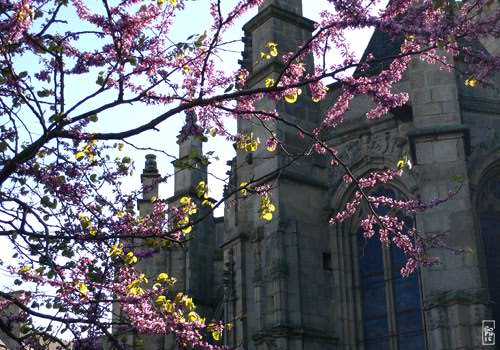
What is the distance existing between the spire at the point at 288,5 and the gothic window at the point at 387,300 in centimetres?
420

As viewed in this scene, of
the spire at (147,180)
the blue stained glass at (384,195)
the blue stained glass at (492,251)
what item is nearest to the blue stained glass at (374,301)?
the blue stained glass at (384,195)

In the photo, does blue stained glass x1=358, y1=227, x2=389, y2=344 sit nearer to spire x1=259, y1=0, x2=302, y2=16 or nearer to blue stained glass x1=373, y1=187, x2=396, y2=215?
blue stained glass x1=373, y1=187, x2=396, y2=215

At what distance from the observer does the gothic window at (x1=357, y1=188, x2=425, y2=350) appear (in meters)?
12.8

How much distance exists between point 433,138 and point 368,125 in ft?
7.43

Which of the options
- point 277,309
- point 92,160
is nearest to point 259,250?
point 277,309

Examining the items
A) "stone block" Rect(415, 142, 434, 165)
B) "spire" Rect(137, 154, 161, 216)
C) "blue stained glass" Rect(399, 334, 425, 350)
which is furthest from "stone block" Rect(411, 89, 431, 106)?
"spire" Rect(137, 154, 161, 216)

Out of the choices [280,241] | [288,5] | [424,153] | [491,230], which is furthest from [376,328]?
[288,5]

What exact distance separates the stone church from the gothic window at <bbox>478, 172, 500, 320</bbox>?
0.02 m

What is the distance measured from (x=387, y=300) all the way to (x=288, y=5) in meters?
6.20

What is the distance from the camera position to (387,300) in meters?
13.1

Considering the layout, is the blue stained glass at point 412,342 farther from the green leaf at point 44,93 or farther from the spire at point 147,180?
the spire at point 147,180

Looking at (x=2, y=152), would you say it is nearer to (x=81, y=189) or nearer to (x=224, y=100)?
(x=81, y=189)

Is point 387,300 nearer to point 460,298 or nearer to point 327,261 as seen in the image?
point 327,261

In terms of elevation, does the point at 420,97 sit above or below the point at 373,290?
above
